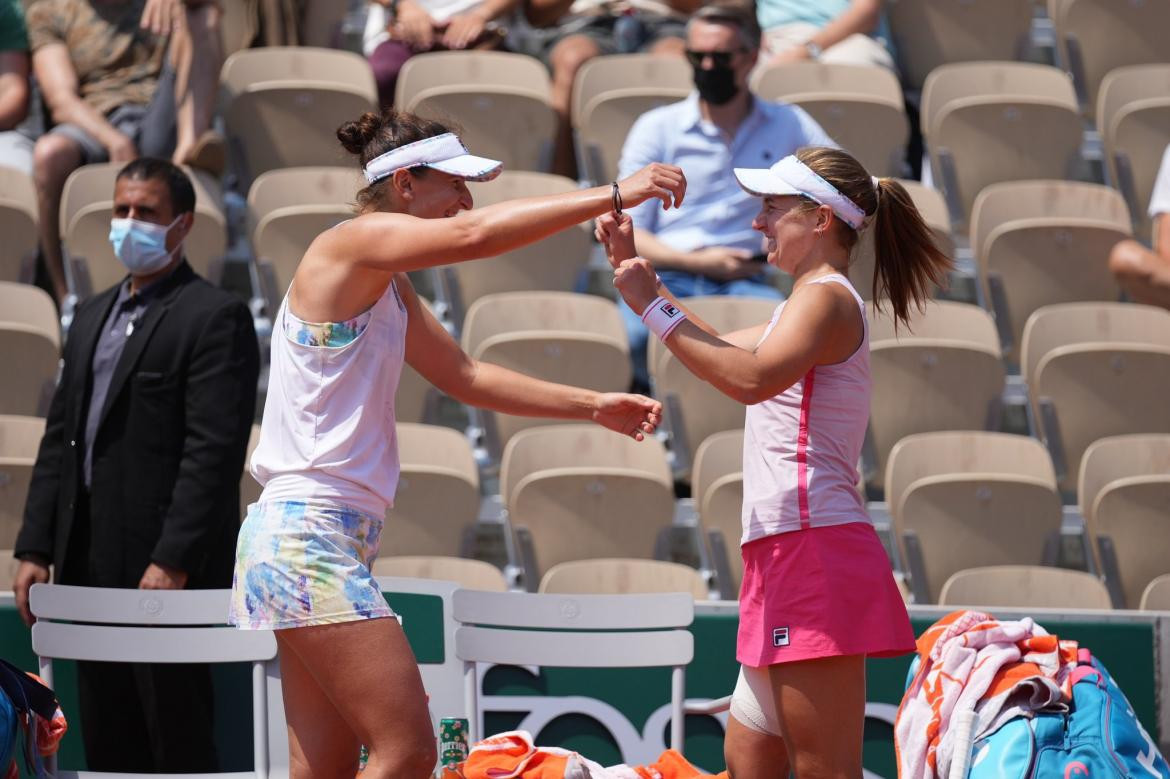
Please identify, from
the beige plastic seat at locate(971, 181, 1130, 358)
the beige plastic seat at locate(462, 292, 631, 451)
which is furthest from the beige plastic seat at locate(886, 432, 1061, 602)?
the beige plastic seat at locate(971, 181, 1130, 358)

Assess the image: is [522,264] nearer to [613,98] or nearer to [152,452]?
[613,98]

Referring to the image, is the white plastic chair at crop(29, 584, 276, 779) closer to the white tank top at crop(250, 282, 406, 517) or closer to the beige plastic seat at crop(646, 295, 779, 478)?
the white tank top at crop(250, 282, 406, 517)

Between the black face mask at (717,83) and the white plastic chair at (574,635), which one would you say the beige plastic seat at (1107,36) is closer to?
the black face mask at (717,83)

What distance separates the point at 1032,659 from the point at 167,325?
93.6 inches

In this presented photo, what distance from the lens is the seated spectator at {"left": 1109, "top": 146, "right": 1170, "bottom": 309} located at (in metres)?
6.29

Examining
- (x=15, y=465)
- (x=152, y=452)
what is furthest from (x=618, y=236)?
(x=15, y=465)

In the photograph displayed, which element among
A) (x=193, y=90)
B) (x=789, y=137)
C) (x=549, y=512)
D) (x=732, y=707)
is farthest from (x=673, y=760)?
(x=193, y=90)

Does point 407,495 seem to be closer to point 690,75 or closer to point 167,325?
point 167,325

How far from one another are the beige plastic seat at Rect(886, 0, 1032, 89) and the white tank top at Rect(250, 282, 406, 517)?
5.38 meters

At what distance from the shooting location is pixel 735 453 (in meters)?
5.43

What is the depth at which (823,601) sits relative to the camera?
3164mm

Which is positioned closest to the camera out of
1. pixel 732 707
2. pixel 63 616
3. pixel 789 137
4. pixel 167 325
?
pixel 732 707

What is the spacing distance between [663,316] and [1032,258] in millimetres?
3610

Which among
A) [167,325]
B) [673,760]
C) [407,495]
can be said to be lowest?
[673,760]
